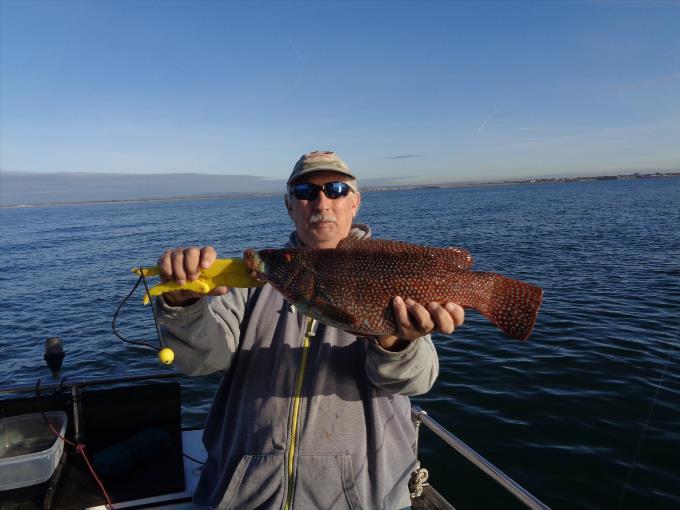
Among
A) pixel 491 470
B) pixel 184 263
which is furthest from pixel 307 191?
pixel 491 470

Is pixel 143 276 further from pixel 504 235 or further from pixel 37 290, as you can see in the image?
pixel 504 235

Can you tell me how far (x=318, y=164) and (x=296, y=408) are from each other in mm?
2021

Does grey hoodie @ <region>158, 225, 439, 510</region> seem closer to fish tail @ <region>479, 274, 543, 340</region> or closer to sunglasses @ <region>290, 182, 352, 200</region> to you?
fish tail @ <region>479, 274, 543, 340</region>

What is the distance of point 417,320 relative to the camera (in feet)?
10.0

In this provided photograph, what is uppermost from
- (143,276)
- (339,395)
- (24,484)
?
(143,276)

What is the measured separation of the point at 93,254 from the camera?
36875 mm

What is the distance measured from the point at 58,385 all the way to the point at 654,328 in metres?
16.2

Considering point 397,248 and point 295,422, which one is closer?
point 295,422

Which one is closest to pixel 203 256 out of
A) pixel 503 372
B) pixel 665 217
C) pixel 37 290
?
pixel 503 372

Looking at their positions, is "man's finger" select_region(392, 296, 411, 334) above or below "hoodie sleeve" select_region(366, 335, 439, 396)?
above

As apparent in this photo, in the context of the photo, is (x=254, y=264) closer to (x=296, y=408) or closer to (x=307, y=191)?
(x=307, y=191)

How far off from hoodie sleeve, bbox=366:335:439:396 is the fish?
16cm

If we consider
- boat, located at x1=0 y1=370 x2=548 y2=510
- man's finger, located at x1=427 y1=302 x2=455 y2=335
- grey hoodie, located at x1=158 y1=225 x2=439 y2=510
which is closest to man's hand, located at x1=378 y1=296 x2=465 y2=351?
man's finger, located at x1=427 y1=302 x2=455 y2=335

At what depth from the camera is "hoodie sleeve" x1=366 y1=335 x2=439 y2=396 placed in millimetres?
3006
